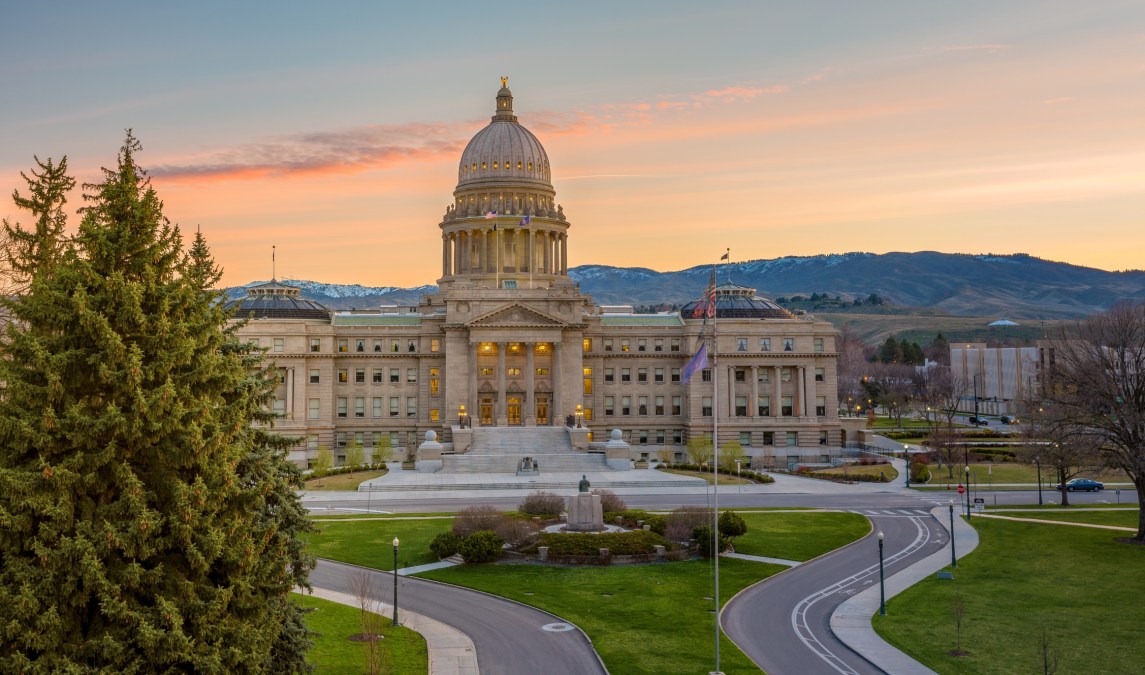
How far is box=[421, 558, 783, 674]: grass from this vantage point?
3105 centimetres

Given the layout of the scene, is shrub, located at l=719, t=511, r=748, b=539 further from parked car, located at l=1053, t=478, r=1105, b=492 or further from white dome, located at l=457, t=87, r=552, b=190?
white dome, located at l=457, t=87, r=552, b=190

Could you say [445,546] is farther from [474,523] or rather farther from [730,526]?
[730,526]

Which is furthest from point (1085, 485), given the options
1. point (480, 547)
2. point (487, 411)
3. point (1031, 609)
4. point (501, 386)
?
point (487, 411)

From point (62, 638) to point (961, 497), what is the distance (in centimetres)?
6429

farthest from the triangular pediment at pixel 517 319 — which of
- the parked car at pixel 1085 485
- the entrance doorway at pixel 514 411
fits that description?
the parked car at pixel 1085 485

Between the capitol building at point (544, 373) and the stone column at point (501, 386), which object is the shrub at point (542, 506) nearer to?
the capitol building at point (544, 373)

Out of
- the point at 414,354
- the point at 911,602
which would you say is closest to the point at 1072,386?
the point at 911,602

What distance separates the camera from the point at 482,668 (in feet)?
99.5

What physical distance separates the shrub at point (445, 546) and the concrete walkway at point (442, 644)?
26.5 ft

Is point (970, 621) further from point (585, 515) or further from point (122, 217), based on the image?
point (122, 217)

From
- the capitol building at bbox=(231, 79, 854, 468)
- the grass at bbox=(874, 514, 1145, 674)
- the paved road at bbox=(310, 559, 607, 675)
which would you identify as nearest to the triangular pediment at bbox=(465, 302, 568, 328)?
the capitol building at bbox=(231, 79, 854, 468)

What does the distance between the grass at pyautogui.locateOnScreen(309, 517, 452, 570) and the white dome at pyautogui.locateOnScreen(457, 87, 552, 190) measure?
68349 millimetres

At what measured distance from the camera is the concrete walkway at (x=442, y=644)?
3022 centimetres

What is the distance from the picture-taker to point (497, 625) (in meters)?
35.2
